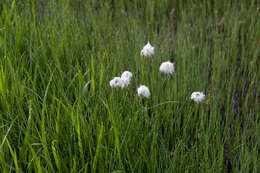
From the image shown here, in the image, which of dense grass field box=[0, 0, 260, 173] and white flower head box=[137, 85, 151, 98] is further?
white flower head box=[137, 85, 151, 98]

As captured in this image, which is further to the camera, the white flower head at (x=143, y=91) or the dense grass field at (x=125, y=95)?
the white flower head at (x=143, y=91)

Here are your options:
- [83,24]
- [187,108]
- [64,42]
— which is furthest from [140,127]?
[83,24]

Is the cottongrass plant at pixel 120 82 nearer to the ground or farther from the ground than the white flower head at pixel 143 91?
farther from the ground

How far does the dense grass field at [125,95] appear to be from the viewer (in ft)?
4.44

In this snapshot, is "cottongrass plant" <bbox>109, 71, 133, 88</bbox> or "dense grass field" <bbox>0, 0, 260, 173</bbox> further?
"cottongrass plant" <bbox>109, 71, 133, 88</bbox>

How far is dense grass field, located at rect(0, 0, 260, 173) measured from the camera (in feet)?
4.44

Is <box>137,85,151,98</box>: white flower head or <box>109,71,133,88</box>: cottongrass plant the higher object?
<box>109,71,133,88</box>: cottongrass plant

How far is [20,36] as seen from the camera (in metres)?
2.16

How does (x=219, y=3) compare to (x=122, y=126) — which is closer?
(x=122, y=126)

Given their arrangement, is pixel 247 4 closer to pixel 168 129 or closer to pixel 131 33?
pixel 131 33

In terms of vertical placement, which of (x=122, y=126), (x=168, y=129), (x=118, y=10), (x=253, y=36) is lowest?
(x=168, y=129)

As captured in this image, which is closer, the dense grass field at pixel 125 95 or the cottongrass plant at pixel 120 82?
the dense grass field at pixel 125 95

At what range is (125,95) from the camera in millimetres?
1714

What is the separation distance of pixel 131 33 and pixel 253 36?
1.05 m
